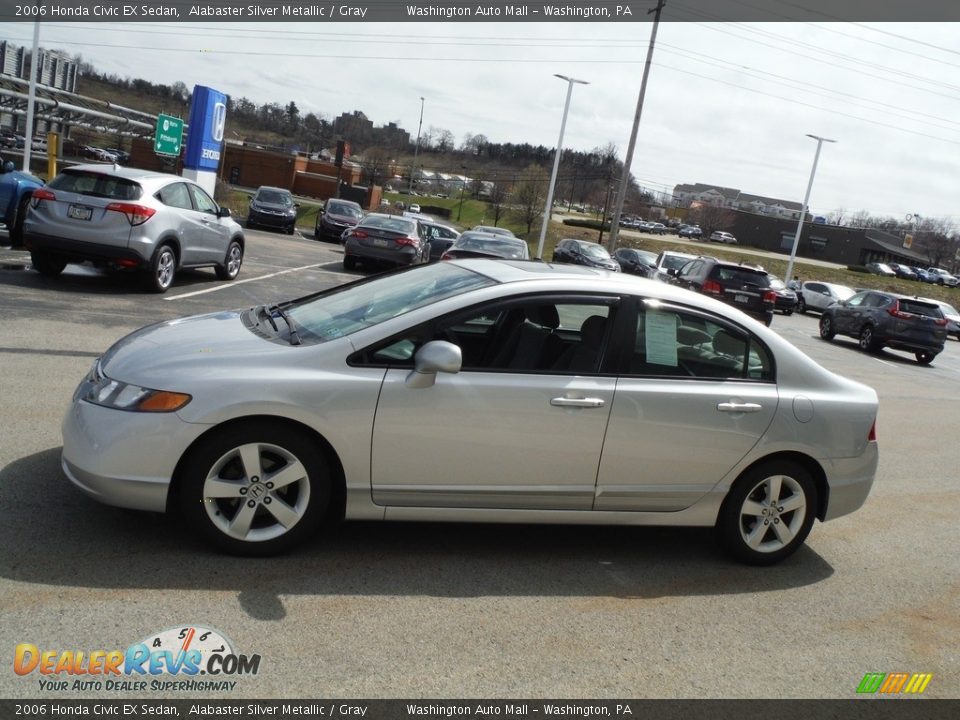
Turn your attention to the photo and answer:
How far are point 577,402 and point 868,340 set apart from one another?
20894mm

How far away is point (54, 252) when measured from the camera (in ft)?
38.5

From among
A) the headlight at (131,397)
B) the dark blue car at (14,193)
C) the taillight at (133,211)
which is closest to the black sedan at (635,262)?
the dark blue car at (14,193)

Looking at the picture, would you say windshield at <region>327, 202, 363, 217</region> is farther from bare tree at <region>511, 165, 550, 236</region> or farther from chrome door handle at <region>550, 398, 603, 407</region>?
bare tree at <region>511, 165, 550, 236</region>

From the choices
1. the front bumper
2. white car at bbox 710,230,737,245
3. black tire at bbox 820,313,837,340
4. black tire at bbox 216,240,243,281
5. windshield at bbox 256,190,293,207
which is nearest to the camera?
the front bumper

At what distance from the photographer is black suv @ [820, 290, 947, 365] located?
72.1ft

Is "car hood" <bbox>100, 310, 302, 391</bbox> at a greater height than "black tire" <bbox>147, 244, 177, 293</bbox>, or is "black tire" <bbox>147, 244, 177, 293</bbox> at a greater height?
"car hood" <bbox>100, 310, 302, 391</bbox>

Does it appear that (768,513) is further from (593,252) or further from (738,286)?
(593,252)

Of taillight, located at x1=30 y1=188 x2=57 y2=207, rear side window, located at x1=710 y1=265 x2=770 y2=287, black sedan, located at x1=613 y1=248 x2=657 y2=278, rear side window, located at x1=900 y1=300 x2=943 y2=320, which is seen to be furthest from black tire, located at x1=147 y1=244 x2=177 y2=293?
black sedan, located at x1=613 y1=248 x2=657 y2=278

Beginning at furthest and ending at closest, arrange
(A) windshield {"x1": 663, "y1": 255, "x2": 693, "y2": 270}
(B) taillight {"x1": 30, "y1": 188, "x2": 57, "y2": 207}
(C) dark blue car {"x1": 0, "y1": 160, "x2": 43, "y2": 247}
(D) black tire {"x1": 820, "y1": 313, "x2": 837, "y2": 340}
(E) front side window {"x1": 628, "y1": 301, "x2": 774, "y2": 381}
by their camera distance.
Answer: (A) windshield {"x1": 663, "y1": 255, "x2": 693, "y2": 270}, (D) black tire {"x1": 820, "y1": 313, "x2": 837, "y2": 340}, (C) dark blue car {"x1": 0, "y1": 160, "x2": 43, "y2": 247}, (B) taillight {"x1": 30, "y1": 188, "x2": 57, "y2": 207}, (E) front side window {"x1": 628, "y1": 301, "x2": 774, "y2": 381}

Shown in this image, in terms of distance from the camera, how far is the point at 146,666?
3.28 meters

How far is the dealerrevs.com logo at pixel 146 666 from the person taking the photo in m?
3.13

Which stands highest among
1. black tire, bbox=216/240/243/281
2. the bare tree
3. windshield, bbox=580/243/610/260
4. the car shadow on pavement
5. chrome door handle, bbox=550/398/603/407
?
the bare tree

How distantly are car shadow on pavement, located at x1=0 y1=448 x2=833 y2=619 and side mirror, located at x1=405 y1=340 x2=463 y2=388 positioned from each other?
3.27 feet

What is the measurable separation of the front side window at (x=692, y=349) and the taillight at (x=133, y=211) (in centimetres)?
914
